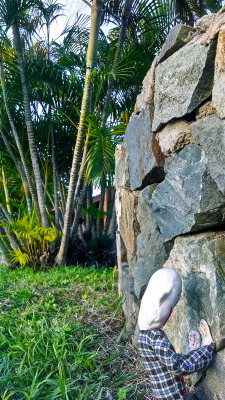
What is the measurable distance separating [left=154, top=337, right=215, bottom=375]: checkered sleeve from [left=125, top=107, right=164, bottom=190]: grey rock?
1038mm

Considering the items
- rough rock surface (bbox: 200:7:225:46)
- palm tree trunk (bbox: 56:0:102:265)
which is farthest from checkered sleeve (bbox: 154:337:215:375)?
palm tree trunk (bbox: 56:0:102:265)

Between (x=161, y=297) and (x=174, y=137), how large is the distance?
85 cm

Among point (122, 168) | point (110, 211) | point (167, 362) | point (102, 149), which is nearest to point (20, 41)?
point (102, 149)

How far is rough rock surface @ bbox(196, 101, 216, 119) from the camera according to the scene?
5.95ft

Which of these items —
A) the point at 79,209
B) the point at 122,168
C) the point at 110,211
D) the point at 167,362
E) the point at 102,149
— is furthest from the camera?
the point at 110,211

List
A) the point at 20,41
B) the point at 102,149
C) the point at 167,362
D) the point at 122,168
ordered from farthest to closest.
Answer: the point at 20,41, the point at 102,149, the point at 122,168, the point at 167,362

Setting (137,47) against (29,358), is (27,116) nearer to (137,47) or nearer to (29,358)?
(137,47)

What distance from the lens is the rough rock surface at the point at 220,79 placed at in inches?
65.6

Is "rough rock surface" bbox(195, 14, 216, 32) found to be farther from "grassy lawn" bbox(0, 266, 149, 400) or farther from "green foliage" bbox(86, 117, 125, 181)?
"green foliage" bbox(86, 117, 125, 181)

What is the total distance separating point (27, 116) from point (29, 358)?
3837mm

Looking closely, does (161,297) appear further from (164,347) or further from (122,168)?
(122,168)

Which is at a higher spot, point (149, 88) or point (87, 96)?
point (87, 96)

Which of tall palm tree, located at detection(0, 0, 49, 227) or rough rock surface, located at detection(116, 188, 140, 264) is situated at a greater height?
tall palm tree, located at detection(0, 0, 49, 227)

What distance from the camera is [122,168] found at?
10.3 feet
